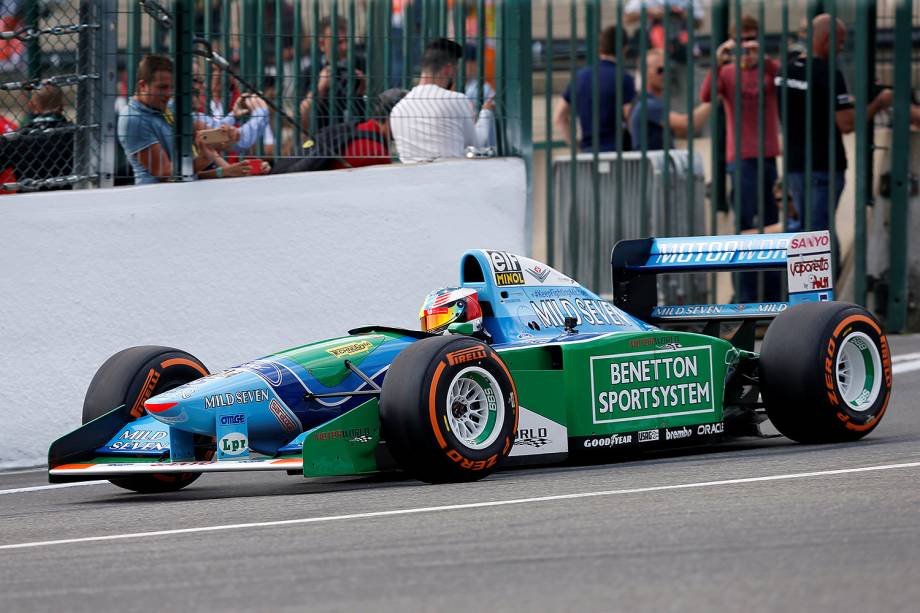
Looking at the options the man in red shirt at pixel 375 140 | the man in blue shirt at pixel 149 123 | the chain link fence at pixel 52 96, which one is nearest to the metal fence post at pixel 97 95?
the chain link fence at pixel 52 96

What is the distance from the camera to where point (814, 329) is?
8.29m

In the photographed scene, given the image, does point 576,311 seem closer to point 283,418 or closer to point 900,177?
point 283,418

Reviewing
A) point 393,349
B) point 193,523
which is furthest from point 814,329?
point 193,523

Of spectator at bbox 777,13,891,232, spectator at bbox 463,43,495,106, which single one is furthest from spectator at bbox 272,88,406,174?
spectator at bbox 777,13,891,232

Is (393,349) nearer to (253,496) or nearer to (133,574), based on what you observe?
(253,496)

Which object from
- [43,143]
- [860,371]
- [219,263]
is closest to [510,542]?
[860,371]

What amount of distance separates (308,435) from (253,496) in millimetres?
572

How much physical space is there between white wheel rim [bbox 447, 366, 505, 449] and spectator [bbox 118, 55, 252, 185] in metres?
3.31

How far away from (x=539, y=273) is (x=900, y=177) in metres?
6.17

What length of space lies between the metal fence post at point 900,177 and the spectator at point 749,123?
1053 mm

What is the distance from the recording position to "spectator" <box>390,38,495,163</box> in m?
10.9

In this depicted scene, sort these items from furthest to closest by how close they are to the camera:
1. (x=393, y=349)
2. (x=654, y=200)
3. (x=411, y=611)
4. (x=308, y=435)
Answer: (x=654, y=200) < (x=393, y=349) < (x=308, y=435) < (x=411, y=611)

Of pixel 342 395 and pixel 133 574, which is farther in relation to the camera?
pixel 342 395

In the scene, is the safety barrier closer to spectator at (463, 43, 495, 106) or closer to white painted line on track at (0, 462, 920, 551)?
spectator at (463, 43, 495, 106)
